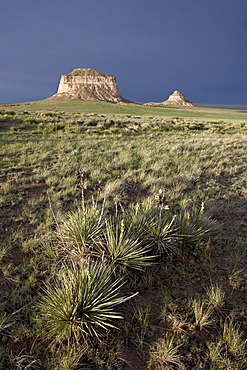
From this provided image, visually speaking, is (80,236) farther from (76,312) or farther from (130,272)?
(76,312)

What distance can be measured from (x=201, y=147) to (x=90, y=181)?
799 centimetres

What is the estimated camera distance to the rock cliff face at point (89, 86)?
360 ft

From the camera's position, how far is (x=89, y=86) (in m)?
115

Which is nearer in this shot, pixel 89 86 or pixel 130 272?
pixel 130 272

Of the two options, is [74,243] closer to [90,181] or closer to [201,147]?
[90,181]

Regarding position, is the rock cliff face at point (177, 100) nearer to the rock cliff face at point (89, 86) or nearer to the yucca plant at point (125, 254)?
the rock cliff face at point (89, 86)

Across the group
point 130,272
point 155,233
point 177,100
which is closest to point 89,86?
point 177,100

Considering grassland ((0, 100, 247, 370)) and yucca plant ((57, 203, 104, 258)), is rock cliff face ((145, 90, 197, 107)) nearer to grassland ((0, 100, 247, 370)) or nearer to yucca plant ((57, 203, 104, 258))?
grassland ((0, 100, 247, 370))

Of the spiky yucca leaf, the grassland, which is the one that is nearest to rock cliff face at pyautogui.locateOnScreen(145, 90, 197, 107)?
the grassland

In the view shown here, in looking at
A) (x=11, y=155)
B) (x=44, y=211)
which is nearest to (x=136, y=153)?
(x=11, y=155)

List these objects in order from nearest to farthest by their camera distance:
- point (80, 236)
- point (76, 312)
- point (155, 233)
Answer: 1. point (76, 312)
2. point (80, 236)
3. point (155, 233)

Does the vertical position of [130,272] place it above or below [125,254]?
below

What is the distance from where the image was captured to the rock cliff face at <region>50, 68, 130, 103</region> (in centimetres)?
10958

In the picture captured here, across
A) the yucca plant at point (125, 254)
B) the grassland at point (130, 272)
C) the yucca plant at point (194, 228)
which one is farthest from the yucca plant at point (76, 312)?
the yucca plant at point (194, 228)
